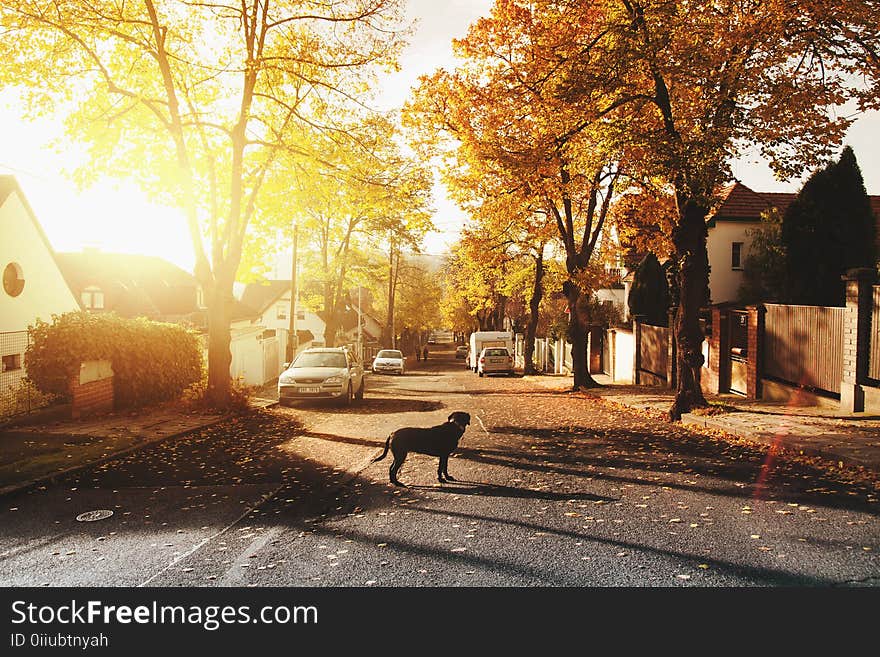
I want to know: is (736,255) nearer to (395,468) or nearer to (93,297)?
(395,468)

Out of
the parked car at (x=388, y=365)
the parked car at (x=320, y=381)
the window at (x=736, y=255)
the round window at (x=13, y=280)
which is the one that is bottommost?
the parked car at (x=388, y=365)

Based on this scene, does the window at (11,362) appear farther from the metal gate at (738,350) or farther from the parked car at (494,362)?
the parked car at (494,362)

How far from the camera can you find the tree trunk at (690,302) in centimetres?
1523

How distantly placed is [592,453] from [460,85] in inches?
507

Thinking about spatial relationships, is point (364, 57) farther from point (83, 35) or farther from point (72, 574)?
point (72, 574)

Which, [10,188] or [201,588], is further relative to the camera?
[10,188]

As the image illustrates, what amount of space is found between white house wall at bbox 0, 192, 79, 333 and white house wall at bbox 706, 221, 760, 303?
3142 centimetres

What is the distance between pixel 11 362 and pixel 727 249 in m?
34.1

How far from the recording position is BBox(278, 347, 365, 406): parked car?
19.0 meters

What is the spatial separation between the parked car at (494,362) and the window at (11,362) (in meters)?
28.3

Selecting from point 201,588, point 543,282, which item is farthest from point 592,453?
point 543,282

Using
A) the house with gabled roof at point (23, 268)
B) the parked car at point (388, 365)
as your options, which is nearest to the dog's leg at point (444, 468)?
the house with gabled roof at point (23, 268)

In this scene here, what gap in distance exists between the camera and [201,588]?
4.86m

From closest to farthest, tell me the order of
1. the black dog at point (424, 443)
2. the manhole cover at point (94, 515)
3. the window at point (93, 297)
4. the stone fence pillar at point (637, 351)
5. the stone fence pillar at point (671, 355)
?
the manhole cover at point (94, 515)
the black dog at point (424, 443)
the stone fence pillar at point (671, 355)
the stone fence pillar at point (637, 351)
the window at point (93, 297)
